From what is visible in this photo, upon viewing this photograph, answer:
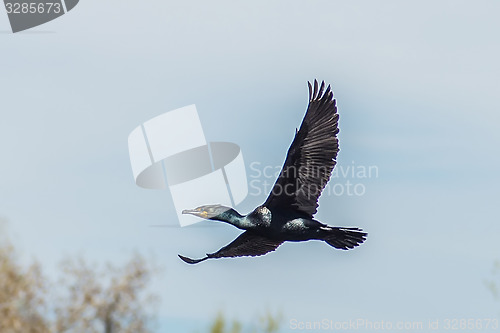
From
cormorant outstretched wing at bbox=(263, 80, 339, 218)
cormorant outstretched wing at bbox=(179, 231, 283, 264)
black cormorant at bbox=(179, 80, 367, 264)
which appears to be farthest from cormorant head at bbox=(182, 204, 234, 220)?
cormorant outstretched wing at bbox=(179, 231, 283, 264)

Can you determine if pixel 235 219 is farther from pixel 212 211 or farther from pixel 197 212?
pixel 197 212

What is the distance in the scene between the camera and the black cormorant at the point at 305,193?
10250 millimetres

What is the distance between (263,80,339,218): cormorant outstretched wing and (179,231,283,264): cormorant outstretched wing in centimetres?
97

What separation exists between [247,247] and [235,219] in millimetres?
1076

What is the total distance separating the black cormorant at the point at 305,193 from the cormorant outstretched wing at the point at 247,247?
29.3 inches

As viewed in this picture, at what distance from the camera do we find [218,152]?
13492 mm

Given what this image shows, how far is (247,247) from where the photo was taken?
1133 centimetres

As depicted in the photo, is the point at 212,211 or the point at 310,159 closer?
the point at 310,159

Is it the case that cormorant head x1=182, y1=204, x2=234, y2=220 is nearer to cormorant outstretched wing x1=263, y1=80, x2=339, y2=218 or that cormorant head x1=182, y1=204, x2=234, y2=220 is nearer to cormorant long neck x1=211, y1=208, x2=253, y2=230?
cormorant long neck x1=211, y1=208, x2=253, y2=230

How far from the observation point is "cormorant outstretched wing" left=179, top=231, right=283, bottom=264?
11.2 m

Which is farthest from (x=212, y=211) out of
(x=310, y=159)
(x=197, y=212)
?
(x=310, y=159)

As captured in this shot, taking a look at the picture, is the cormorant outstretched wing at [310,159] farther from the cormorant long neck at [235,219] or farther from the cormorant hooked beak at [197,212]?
the cormorant hooked beak at [197,212]

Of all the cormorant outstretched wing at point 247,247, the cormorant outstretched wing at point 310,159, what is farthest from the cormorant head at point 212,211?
the cormorant outstretched wing at point 247,247

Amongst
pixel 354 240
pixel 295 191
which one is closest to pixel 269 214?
pixel 295 191
